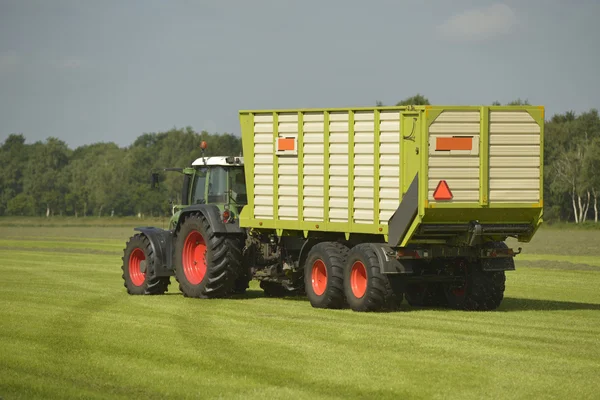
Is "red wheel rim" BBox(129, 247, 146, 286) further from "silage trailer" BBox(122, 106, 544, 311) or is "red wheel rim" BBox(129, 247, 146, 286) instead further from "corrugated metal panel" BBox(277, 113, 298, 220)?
"corrugated metal panel" BBox(277, 113, 298, 220)

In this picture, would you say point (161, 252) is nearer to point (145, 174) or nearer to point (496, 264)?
point (496, 264)

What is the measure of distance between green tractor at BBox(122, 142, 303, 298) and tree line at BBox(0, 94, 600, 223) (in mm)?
80635

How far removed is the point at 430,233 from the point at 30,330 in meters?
6.80

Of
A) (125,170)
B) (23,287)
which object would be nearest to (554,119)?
(125,170)

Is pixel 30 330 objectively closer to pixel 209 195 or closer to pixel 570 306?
pixel 209 195

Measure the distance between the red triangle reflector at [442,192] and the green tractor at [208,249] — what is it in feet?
14.6

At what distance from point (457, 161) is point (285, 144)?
3.93 m

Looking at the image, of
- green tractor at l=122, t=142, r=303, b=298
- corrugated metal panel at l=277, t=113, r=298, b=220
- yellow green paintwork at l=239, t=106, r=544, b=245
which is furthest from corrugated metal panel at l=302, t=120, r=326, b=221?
green tractor at l=122, t=142, r=303, b=298

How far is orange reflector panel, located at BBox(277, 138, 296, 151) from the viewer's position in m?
22.7

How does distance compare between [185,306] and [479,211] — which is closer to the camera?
[479,211]

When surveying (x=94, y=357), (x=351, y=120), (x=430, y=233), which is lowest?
(x=94, y=357)

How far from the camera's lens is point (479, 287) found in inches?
847

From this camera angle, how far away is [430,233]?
805 inches

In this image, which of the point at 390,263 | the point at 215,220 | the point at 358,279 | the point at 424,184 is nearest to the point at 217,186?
the point at 215,220
